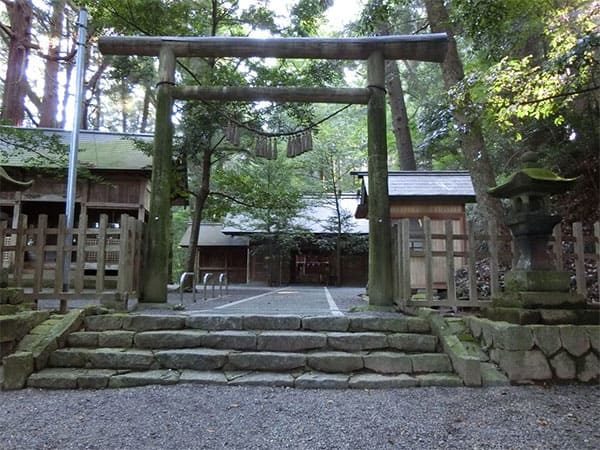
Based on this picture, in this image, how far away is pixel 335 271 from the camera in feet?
67.4

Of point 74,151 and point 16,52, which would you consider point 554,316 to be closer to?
point 74,151

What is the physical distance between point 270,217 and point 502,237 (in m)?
14.8

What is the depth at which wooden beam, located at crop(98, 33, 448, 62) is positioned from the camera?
5.86 metres

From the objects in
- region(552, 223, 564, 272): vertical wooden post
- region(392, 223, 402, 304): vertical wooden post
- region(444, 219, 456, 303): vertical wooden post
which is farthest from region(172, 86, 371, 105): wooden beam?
region(552, 223, 564, 272): vertical wooden post

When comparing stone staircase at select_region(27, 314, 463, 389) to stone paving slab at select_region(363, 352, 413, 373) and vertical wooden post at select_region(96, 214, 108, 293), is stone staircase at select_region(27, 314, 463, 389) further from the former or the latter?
vertical wooden post at select_region(96, 214, 108, 293)

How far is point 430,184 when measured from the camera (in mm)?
10016

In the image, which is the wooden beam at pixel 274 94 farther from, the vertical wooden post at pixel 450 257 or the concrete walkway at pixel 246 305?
the concrete walkway at pixel 246 305

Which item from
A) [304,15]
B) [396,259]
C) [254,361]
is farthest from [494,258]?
[304,15]

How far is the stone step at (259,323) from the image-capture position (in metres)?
4.60

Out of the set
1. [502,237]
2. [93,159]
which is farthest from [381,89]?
[93,159]

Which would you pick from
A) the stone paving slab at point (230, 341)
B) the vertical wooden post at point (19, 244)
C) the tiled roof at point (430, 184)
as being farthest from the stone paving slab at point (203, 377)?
the tiled roof at point (430, 184)

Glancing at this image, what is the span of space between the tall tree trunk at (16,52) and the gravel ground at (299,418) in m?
12.3

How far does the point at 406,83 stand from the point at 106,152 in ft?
46.2

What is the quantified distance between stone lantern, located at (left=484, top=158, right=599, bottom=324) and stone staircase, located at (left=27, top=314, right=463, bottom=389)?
3.04 ft
